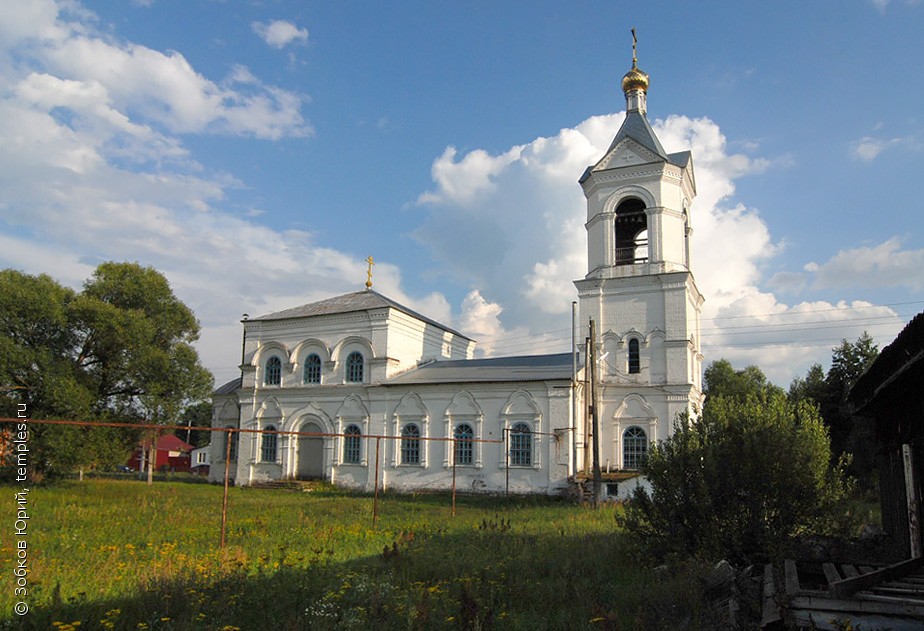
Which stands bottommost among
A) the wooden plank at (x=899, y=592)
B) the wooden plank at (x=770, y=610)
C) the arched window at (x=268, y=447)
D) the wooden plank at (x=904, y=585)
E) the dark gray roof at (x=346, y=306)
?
the wooden plank at (x=770, y=610)

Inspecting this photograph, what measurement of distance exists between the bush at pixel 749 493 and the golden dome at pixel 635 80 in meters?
20.9

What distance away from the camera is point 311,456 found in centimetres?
2970

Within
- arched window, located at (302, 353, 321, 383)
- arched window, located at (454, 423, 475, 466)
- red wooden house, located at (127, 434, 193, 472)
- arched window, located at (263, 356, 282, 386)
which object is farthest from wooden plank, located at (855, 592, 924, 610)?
red wooden house, located at (127, 434, 193, 472)

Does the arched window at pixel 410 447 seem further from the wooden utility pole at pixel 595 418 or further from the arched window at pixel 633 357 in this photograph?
the arched window at pixel 633 357

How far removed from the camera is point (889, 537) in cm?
1220

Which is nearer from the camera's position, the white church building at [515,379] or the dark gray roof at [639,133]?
the white church building at [515,379]

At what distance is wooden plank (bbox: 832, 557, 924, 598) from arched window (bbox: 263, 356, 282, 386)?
1063 inches

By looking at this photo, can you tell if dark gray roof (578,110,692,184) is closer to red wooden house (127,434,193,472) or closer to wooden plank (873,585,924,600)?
wooden plank (873,585,924,600)

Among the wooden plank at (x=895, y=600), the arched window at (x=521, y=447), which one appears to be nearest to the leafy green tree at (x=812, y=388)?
A: the arched window at (x=521, y=447)

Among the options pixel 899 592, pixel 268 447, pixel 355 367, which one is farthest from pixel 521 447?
pixel 899 592

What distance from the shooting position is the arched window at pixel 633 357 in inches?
989

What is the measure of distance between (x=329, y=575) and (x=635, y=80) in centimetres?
2511

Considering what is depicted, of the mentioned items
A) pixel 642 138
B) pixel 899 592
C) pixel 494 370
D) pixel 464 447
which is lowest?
pixel 899 592

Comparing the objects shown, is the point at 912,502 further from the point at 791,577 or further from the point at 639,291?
the point at 639,291
